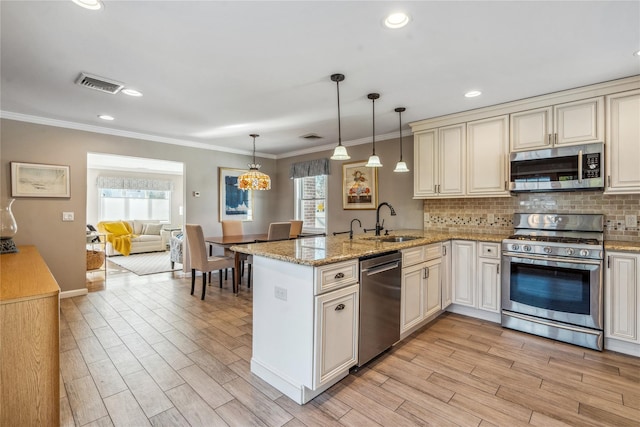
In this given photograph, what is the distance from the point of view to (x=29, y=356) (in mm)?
1411

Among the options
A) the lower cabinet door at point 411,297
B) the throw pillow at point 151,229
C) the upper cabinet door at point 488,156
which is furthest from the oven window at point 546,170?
the throw pillow at point 151,229

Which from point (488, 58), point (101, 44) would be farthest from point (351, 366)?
point (101, 44)

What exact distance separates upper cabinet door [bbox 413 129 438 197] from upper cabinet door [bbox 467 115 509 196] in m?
0.42

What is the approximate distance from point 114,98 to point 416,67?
305cm

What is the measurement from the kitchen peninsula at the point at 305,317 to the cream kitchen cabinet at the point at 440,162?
1.92 meters

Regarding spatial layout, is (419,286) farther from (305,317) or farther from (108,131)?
(108,131)

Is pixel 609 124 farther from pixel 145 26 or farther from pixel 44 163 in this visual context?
pixel 44 163

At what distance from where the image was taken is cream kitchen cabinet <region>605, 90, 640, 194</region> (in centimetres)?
264

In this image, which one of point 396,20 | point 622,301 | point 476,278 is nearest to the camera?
point 396,20

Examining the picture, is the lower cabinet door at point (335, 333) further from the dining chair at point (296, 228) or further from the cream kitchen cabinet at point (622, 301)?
the dining chair at point (296, 228)

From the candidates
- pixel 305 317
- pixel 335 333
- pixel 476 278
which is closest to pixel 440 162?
pixel 476 278

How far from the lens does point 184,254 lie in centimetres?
541

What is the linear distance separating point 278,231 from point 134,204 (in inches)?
252

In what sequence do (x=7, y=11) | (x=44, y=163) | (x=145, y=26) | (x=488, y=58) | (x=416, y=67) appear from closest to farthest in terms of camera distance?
1. (x=7, y=11)
2. (x=145, y=26)
3. (x=488, y=58)
4. (x=416, y=67)
5. (x=44, y=163)
